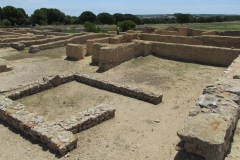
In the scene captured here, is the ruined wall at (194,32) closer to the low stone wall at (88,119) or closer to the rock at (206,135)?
the low stone wall at (88,119)

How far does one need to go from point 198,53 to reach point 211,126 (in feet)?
35.7

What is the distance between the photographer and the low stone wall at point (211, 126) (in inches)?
170

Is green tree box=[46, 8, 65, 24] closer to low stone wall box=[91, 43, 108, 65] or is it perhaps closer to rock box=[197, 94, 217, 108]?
low stone wall box=[91, 43, 108, 65]

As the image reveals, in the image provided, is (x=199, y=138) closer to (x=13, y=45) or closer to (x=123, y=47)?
(x=123, y=47)

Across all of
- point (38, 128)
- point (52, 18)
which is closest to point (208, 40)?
point (38, 128)

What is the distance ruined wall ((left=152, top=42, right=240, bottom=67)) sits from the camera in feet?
45.0

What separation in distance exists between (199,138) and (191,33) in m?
21.9

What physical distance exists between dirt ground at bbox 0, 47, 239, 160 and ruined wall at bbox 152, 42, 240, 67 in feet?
2.86

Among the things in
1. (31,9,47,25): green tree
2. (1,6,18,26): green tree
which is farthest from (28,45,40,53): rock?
(1,6,18,26): green tree

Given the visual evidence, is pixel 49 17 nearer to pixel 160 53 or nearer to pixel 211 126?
pixel 160 53

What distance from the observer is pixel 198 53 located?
1467 cm

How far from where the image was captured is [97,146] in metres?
6.01

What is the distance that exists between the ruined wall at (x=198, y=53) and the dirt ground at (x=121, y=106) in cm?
87

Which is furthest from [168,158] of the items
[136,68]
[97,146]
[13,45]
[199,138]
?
[13,45]
